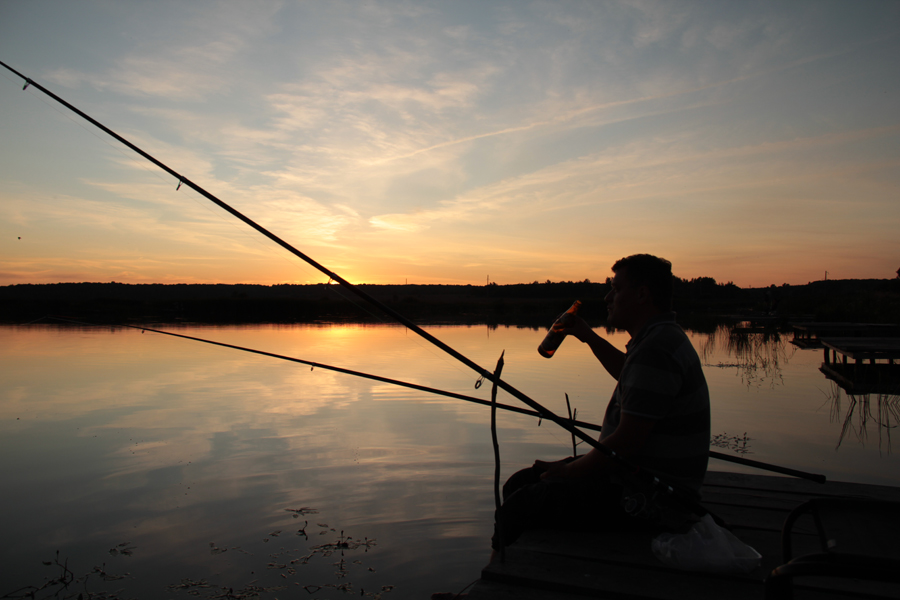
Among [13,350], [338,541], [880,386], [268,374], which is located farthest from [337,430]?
[13,350]

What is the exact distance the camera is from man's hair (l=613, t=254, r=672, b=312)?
2760 mm

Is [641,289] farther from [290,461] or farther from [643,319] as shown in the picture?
[290,461]

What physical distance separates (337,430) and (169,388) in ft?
15.6

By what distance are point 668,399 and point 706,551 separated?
28.3 inches

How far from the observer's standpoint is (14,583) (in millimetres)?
3787

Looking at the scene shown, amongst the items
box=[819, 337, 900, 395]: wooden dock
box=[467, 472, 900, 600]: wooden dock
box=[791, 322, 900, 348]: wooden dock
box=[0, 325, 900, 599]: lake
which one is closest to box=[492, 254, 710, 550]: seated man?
box=[467, 472, 900, 600]: wooden dock

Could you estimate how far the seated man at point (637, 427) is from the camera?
7.97ft

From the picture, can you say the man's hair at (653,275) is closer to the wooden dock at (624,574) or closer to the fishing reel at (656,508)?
the fishing reel at (656,508)

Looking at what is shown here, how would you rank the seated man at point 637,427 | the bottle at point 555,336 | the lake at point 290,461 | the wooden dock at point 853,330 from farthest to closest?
the wooden dock at point 853,330
the lake at point 290,461
the bottle at point 555,336
the seated man at point 637,427

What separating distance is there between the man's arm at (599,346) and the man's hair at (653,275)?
1.43ft

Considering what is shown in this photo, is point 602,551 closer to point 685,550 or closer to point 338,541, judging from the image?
point 685,550

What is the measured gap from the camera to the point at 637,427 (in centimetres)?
244

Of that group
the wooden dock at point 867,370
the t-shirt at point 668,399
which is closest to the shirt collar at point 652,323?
the t-shirt at point 668,399

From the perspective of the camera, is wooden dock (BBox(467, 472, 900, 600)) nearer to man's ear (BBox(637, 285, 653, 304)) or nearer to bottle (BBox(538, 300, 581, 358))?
bottle (BBox(538, 300, 581, 358))
